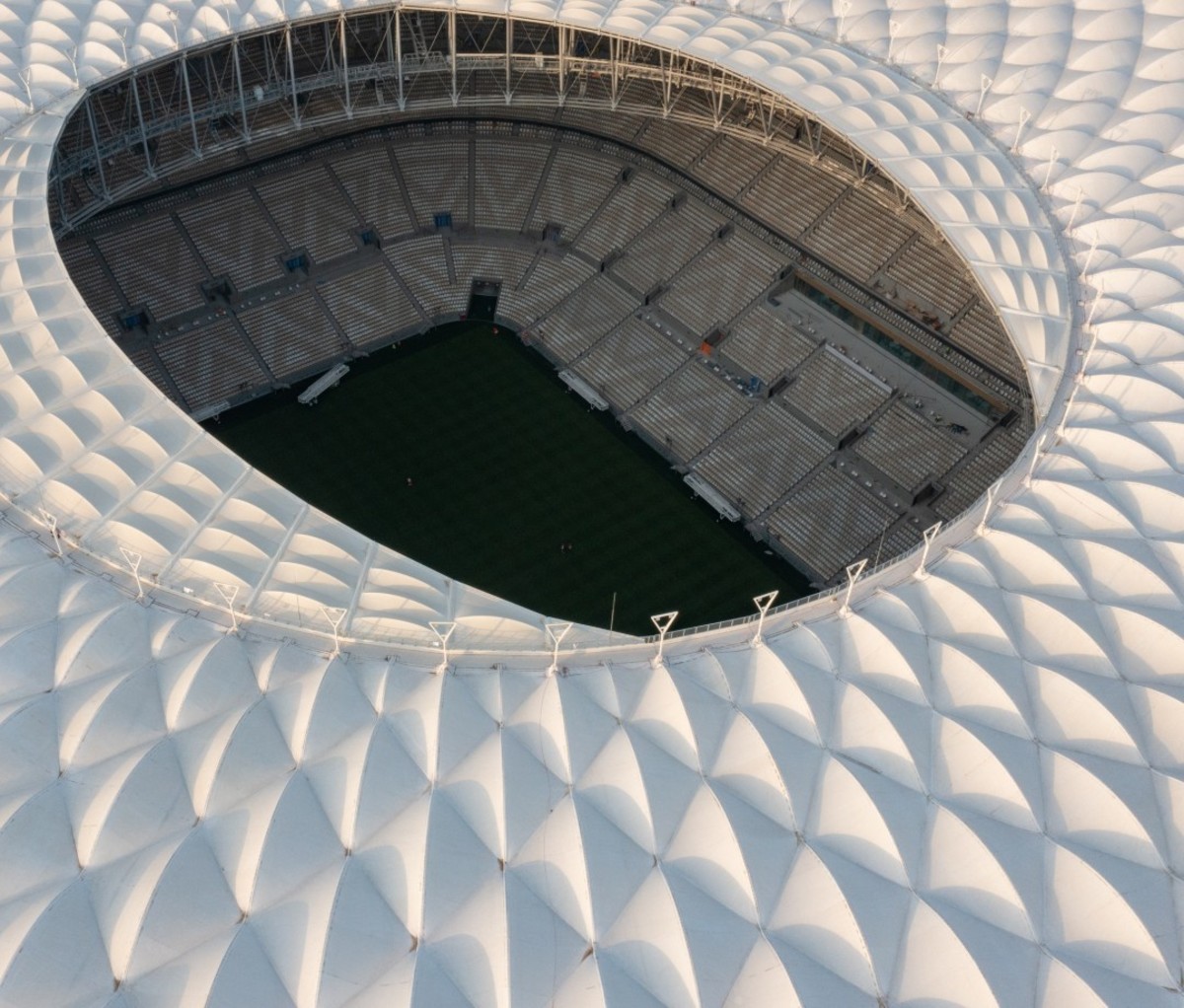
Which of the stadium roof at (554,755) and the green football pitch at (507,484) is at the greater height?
the stadium roof at (554,755)

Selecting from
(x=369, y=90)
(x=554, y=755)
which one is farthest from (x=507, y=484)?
(x=554, y=755)

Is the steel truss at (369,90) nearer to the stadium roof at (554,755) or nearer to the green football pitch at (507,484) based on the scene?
the green football pitch at (507,484)

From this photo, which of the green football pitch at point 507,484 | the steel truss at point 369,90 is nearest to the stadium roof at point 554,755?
the steel truss at point 369,90

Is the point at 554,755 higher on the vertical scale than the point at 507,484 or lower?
higher

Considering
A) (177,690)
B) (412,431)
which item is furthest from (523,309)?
(177,690)

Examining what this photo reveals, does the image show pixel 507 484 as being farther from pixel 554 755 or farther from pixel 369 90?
pixel 554 755

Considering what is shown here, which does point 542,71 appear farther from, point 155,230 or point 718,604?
point 718,604
